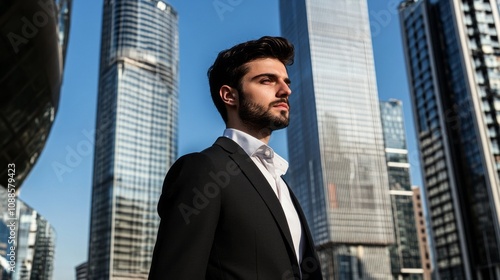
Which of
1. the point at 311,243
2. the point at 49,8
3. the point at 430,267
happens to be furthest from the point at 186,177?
the point at 430,267

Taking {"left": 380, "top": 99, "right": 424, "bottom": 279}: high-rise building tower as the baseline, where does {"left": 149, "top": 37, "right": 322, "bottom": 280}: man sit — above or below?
below

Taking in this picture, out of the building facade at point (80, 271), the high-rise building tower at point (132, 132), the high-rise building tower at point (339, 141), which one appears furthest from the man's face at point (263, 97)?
the building facade at point (80, 271)

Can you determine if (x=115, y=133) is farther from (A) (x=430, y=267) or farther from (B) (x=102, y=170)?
(A) (x=430, y=267)

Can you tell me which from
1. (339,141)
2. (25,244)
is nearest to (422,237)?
(339,141)

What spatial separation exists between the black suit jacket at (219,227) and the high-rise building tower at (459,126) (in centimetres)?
8083

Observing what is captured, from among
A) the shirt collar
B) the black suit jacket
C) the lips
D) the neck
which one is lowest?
the black suit jacket

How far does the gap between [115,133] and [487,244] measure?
304 feet

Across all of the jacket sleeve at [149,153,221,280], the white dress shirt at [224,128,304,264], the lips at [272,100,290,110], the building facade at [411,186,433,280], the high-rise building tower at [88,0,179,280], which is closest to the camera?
the jacket sleeve at [149,153,221,280]

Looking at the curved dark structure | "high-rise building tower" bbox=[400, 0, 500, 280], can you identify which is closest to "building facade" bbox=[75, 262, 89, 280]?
"high-rise building tower" bbox=[400, 0, 500, 280]

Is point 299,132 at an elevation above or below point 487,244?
above

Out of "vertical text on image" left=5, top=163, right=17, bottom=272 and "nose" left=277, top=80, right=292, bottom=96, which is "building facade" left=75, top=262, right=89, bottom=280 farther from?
"nose" left=277, top=80, right=292, bottom=96

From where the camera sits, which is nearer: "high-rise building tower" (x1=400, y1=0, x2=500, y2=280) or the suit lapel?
the suit lapel

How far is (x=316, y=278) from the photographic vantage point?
7.02ft

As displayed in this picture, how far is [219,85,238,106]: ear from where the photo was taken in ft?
7.75
